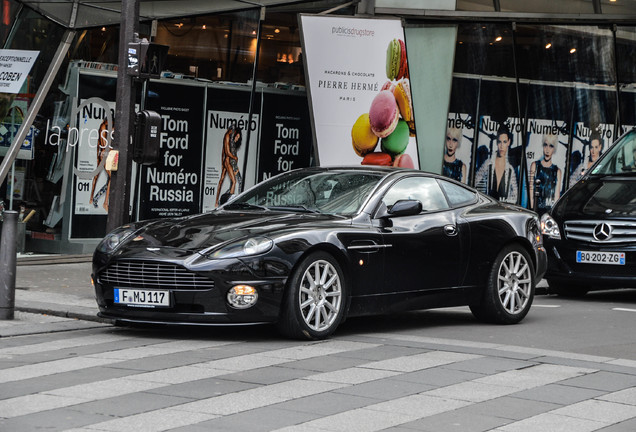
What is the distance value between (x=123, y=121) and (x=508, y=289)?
4.14 m

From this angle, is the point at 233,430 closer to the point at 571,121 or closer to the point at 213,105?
the point at 213,105

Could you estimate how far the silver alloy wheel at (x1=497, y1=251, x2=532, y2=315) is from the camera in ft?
34.3

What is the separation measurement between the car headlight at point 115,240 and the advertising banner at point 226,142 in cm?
911

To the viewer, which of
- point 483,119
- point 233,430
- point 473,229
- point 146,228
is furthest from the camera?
point 483,119

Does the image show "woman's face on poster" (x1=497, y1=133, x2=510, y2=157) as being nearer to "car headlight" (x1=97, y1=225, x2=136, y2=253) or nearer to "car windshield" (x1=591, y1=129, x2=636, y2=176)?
"car windshield" (x1=591, y1=129, x2=636, y2=176)

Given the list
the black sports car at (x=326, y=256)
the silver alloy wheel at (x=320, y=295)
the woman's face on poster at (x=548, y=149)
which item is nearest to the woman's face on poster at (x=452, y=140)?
the woman's face on poster at (x=548, y=149)

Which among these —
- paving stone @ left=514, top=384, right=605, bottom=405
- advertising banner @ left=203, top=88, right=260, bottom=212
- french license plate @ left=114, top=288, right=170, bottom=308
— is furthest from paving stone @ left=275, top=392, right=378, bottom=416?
advertising banner @ left=203, top=88, right=260, bottom=212

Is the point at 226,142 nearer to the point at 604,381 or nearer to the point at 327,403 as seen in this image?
the point at 604,381

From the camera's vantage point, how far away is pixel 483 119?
21.8 metres

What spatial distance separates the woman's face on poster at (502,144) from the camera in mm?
22109

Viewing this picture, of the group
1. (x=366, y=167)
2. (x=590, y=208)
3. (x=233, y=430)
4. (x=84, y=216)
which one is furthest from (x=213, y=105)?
(x=233, y=430)

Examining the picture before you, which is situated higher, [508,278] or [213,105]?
[213,105]

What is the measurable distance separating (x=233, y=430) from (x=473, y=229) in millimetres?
4960

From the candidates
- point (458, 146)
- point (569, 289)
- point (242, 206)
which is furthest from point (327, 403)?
point (458, 146)
